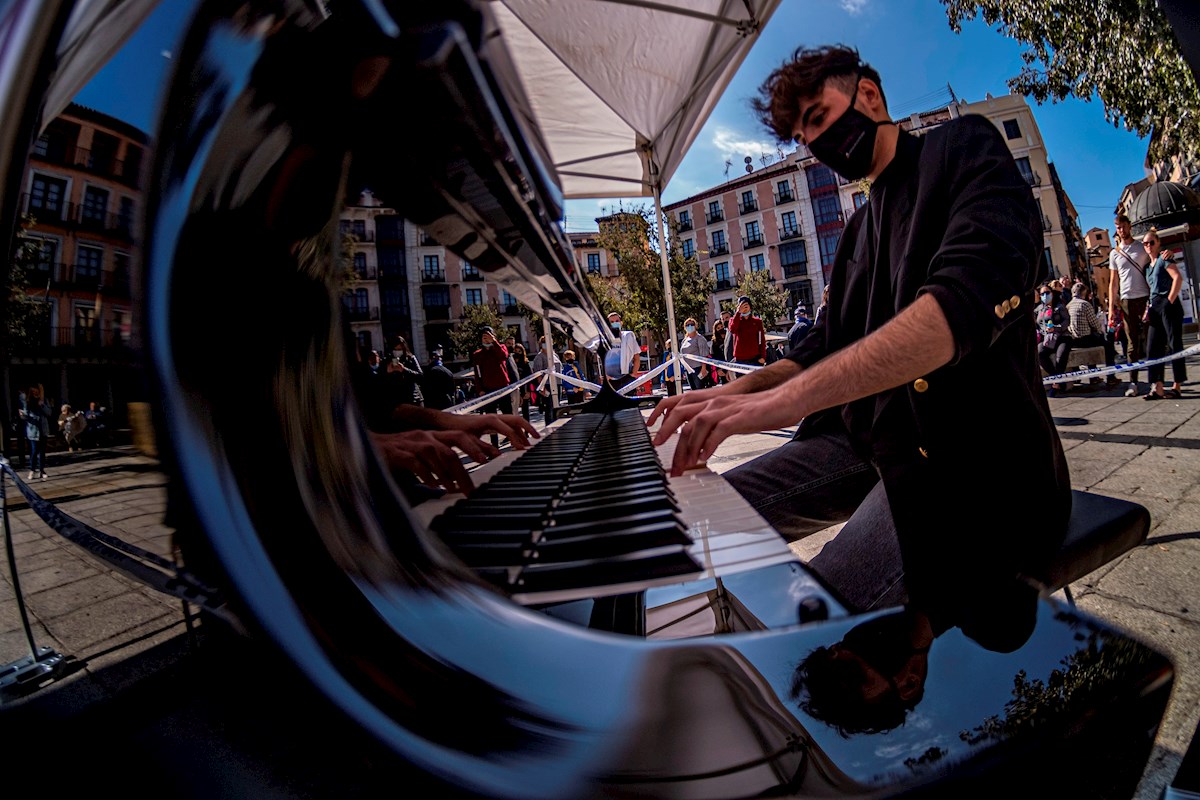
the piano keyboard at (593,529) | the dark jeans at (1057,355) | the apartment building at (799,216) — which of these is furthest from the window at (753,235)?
the dark jeans at (1057,355)

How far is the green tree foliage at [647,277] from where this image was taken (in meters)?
0.91

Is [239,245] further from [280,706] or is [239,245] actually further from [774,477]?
[774,477]

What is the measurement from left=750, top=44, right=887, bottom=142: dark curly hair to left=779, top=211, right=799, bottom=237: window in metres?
0.23

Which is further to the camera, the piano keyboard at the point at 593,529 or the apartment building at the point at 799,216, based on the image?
the apartment building at the point at 799,216

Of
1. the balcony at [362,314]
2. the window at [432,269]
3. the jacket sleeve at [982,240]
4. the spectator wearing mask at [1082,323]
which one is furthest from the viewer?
the spectator wearing mask at [1082,323]

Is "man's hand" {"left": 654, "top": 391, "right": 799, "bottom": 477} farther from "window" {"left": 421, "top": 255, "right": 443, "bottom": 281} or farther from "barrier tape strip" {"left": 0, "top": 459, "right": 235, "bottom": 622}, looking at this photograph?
"barrier tape strip" {"left": 0, "top": 459, "right": 235, "bottom": 622}

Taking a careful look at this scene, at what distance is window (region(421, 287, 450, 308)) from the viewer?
417mm

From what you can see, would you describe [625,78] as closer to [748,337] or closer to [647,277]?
[647,277]

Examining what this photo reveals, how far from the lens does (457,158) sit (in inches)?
22.5

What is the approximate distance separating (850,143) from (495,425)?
764mm

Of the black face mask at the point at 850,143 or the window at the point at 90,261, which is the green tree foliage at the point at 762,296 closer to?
the black face mask at the point at 850,143

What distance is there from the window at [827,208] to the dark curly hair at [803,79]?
9.9 inches

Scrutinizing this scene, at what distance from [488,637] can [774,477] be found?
102 cm

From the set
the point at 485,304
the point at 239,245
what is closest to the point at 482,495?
the point at 485,304
